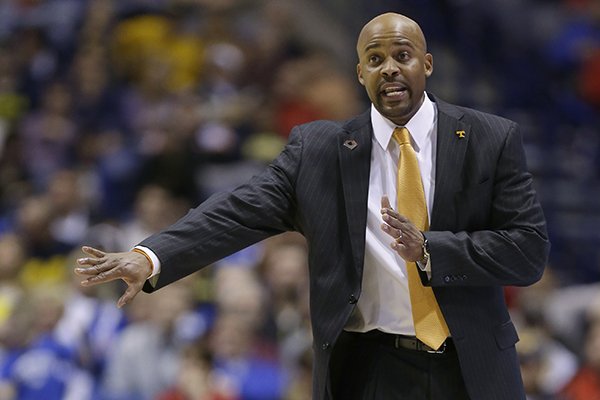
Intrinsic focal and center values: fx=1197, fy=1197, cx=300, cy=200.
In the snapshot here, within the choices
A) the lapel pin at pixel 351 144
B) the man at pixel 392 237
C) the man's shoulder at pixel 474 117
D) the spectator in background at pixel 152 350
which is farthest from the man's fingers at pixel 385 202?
the spectator in background at pixel 152 350

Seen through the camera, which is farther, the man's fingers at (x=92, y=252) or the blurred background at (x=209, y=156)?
the blurred background at (x=209, y=156)

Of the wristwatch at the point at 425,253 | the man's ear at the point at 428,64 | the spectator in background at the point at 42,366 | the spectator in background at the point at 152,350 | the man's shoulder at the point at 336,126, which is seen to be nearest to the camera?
the wristwatch at the point at 425,253

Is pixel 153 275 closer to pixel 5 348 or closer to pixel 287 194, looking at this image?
pixel 287 194

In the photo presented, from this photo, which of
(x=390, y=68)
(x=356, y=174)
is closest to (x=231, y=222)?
(x=356, y=174)

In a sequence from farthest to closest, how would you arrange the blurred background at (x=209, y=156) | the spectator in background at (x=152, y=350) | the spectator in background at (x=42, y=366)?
the spectator in background at (x=42, y=366) < the spectator in background at (x=152, y=350) < the blurred background at (x=209, y=156)

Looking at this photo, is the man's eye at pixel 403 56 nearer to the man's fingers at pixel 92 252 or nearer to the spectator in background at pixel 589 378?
the man's fingers at pixel 92 252

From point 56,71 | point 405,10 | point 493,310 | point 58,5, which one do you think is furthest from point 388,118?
point 58,5

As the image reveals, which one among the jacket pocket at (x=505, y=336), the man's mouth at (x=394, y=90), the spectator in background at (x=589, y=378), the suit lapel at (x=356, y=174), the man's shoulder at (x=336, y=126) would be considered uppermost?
the man's mouth at (x=394, y=90)

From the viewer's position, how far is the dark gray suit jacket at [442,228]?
3.33m

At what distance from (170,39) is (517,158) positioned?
599 centimetres

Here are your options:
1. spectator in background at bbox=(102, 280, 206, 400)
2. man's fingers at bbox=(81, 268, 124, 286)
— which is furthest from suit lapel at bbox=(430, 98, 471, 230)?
spectator in background at bbox=(102, 280, 206, 400)

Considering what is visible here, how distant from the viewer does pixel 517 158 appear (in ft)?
11.2

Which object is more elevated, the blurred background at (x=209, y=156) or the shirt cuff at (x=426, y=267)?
the shirt cuff at (x=426, y=267)

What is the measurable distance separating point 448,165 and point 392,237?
276 mm
